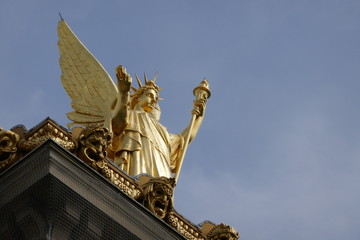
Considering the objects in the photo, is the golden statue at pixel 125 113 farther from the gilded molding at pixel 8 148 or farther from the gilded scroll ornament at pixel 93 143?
the gilded molding at pixel 8 148

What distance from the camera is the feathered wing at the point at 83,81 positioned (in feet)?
89.9

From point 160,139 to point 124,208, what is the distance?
303 inches

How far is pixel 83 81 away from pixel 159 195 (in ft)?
24.8

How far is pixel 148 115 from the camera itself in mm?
28594

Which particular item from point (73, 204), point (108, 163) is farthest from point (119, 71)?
point (73, 204)

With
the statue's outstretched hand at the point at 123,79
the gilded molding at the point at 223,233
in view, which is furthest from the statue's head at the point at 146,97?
the gilded molding at the point at 223,233

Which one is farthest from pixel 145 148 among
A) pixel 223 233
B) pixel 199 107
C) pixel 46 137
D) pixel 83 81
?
pixel 46 137

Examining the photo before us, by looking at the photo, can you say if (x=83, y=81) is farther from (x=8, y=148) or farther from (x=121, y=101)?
(x=8, y=148)

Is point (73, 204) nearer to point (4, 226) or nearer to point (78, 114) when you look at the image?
point (4, 226)

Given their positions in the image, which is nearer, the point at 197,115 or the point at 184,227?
A: the point at 184,227

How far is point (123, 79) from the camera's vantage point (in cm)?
2441

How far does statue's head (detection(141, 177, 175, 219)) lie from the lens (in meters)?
21.0

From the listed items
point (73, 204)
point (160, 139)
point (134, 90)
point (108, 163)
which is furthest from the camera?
point (134, 90)

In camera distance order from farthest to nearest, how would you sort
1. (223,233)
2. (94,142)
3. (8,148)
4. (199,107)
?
Result: (199,107) → (223,233) → (94,142) → (8,148)
